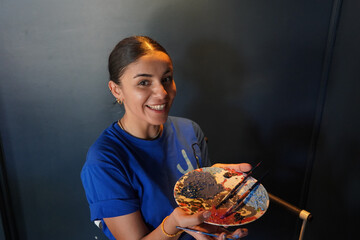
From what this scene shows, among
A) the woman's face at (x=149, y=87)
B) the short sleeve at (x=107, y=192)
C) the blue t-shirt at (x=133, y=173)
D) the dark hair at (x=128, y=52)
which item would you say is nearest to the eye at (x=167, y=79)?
the woman's face at (x=149, y=87)

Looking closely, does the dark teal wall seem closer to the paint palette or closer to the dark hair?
the dark hair

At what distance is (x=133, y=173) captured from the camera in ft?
2.85

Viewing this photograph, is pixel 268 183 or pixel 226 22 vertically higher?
pixel 226 22

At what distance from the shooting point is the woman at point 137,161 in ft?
2.64

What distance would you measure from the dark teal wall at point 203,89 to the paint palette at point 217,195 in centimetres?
65

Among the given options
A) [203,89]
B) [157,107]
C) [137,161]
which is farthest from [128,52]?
[203,89]

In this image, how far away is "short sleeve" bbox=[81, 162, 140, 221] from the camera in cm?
80

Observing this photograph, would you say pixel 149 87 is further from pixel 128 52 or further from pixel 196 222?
pixel 196 222

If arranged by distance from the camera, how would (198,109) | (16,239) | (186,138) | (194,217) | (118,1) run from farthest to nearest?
(16,239) < (198,109) < (118,1) < (186,138) < (194,217)

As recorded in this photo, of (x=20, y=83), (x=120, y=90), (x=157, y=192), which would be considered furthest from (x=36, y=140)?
(x=157, y=192)

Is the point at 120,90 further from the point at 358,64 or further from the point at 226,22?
the point at 358,64

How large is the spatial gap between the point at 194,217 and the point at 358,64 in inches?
43.5

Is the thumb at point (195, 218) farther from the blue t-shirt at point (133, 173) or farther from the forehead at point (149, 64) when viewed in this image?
the forehead at point (149, 64)

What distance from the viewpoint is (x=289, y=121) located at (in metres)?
1.57
